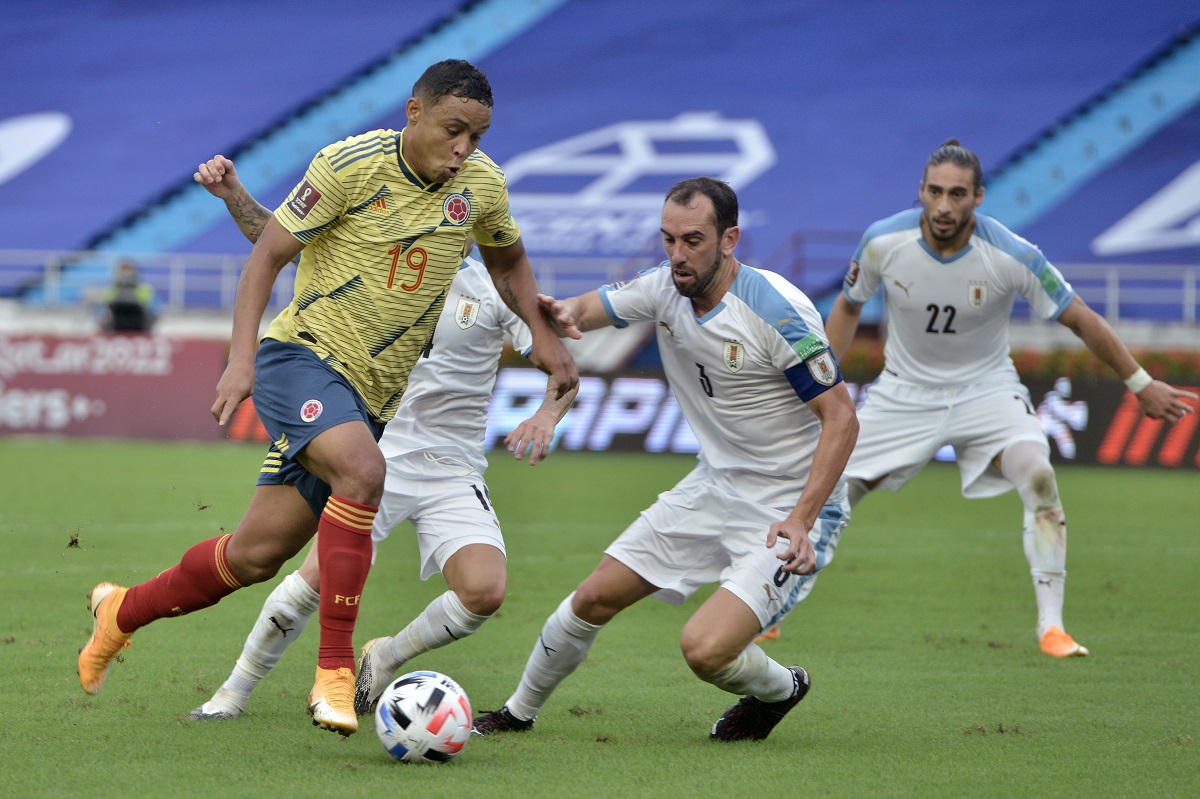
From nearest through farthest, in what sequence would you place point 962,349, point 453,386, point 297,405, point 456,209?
point 297,405
point 456,209
point 453,386
point 962,349

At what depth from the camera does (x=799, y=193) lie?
28.6m

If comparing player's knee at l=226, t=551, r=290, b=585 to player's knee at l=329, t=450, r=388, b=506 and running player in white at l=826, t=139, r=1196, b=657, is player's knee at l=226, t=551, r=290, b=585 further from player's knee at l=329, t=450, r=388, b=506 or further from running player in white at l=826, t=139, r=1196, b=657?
running player in white at l=826, t=139, r=1196, b=657

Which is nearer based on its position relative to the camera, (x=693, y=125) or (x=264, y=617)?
(x=264, y=617)

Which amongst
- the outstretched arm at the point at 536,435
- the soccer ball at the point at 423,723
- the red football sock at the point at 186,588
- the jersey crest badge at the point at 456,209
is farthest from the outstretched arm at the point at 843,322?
the red football sock at the point at 186,588

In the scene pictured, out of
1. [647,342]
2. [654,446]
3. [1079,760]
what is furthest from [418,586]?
[647,342]

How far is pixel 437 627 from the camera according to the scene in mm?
5328

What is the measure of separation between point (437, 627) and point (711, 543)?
107 cm

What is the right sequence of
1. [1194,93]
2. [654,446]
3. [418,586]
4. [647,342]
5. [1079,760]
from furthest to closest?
[1194,93] → [647,342] → [654,446] → [418,586] → [1079,760]

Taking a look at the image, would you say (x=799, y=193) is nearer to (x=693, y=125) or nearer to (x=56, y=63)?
(x=693, y=125)

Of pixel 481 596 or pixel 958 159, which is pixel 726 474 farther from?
pixel 958 159

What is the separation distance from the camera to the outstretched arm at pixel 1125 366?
685 cm

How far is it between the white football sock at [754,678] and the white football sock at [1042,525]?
2378 millimetres

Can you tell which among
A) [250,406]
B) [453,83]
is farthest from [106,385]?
[453,83]

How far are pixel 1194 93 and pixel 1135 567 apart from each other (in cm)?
2130
